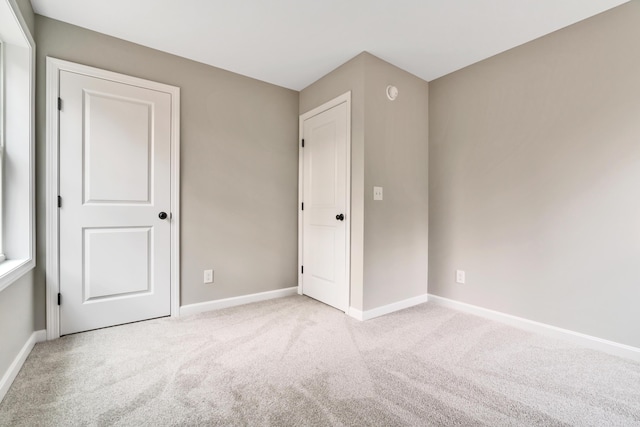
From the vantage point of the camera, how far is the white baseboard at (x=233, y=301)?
2707 millimetres

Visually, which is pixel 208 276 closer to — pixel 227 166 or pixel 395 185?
pixel 227 166

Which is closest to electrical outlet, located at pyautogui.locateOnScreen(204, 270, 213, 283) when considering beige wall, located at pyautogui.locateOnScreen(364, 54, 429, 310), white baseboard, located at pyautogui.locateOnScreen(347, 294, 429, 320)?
white baseboard, located at pyautogui.locateOnScreen(347, 294, 429, 320)

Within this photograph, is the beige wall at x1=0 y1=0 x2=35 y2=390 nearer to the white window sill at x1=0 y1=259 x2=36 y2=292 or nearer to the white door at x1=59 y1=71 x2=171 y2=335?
the white window sill at x1=0 y1=259 x2=36 y2=292

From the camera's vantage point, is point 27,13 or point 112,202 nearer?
point 27,13

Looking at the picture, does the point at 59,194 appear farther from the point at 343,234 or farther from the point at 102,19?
the point at 343,234

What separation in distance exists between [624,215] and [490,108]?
1287mm

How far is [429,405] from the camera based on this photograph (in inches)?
57.4

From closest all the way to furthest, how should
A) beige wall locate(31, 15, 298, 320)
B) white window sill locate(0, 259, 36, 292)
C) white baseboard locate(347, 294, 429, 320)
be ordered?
white window sill locate(0, 259, 36, 292) < beige wall locate(31, 15, 298, 320) < white baseboard locate(347, 294, 429, 320)

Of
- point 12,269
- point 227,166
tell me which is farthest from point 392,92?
point 12,269

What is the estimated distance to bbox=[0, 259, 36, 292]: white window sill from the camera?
1.50m

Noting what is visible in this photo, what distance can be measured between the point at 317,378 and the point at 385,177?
1791 millimetres

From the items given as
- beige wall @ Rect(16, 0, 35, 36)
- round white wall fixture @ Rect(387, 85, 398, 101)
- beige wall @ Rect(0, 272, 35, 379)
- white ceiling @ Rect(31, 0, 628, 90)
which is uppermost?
white ceiling @ Rect(31, 0, 628, 90)

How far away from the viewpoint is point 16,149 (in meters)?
1.93

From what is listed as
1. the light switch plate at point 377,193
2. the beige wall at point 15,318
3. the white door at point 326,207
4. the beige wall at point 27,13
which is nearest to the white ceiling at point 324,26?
the beige wall at point 27,13
